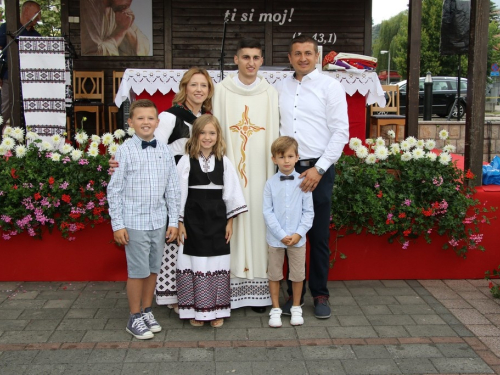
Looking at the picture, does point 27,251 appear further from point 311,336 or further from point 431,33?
point 431,33

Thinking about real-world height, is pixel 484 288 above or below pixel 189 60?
below

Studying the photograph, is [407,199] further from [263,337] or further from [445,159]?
[263,337]

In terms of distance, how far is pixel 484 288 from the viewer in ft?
16.7

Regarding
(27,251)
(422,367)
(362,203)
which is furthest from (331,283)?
(27,251)

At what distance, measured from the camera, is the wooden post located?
6180 mm

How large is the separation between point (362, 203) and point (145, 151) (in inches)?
77.3

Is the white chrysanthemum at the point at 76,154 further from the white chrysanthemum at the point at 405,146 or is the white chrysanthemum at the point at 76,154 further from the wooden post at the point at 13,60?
the white chrysanthemum at the point at 405,146

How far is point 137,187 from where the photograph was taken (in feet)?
12.9

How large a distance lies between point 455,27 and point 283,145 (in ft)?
29.0

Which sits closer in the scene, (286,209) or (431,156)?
(286,209)

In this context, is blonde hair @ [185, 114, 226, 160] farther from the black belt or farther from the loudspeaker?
the loudspeaker

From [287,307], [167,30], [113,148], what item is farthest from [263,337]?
[167,30]

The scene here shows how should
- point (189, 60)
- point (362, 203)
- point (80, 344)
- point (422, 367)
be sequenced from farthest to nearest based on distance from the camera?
point (189, 60)
point (362, 203)
point (80, 344)
point (422, 367)

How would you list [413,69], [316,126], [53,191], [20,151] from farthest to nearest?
1. [413,69]
2. [20,151]
3. [53,191]
4. [316,126]
